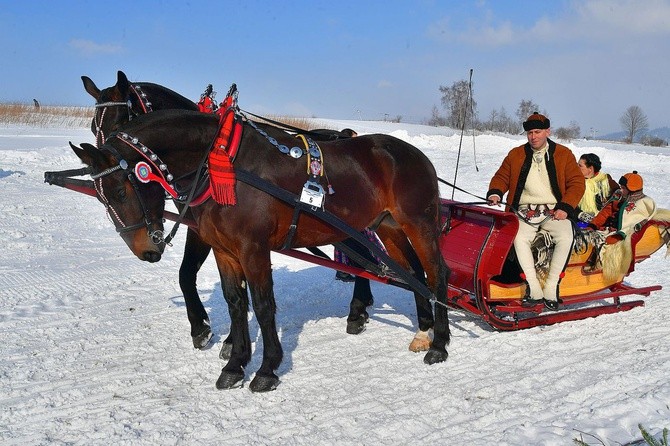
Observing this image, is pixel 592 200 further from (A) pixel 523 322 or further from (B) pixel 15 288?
(B) pixel 15 288

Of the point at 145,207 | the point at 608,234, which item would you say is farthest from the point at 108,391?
the point at 608,234

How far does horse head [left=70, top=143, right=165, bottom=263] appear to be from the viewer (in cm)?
352

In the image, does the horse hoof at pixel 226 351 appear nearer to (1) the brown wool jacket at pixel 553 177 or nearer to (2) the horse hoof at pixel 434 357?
(2) the horse hoof at pixel 434 357

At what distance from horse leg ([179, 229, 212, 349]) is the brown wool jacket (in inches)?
106

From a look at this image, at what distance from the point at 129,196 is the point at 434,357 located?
104 inches

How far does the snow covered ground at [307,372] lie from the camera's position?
10.9ft

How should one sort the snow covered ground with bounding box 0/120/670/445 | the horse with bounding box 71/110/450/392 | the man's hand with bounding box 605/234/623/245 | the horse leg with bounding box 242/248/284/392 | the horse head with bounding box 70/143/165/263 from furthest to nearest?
the man's hand with bounding box 605/234/623/245, the horse leg with bounding box 242/248/284/392, the horse with bounding box 71/110/450/392, the horse head with bounding box 70/143/165/263, the snow covered ground with bounding box 0/120/670/445

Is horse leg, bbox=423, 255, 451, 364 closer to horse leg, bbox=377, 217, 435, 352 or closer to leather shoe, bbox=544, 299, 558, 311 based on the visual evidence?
horse leg, bbox=377, 217, 435, 352

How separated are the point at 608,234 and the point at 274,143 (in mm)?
3544

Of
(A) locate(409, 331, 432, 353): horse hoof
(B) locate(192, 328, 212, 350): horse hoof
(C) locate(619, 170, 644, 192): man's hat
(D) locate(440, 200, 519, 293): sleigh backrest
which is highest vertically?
(C) locate(619, 170, 644, 192): man's hat

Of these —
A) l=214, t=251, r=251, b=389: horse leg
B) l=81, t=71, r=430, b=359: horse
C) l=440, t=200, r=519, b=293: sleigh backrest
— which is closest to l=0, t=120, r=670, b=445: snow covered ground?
l=81, t=71, r=430, b=359: horse

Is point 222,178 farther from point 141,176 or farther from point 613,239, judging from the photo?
point 613,239

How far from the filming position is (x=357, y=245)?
585 cm

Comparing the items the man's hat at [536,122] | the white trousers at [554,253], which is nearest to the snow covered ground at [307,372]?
the white trousers at [554,253]
